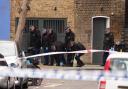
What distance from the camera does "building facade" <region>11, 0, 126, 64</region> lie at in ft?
94.8

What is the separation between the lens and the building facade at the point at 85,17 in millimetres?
28891

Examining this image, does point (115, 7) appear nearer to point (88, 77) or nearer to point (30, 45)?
point (30, 45)

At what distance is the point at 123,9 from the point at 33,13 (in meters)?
4.87

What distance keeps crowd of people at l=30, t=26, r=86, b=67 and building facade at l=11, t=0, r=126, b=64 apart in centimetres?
102

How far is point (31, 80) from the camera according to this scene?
741 inches

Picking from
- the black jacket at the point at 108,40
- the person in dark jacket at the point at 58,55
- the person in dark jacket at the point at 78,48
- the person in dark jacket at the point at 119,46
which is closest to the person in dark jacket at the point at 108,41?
the black jacket at the point at 108,40

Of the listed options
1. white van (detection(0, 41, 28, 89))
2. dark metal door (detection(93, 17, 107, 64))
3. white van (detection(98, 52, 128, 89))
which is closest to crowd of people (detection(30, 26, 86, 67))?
dark metal door (detection(93, 17, 107, 64))

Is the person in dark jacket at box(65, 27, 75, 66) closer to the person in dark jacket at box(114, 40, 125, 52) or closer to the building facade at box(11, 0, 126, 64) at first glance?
the building facade at box(11, 0, 126, 64)

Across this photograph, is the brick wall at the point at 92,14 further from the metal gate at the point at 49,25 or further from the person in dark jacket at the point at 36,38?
the person in dark jacket at the point at 36,38

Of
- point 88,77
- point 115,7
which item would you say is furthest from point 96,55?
point 88,77

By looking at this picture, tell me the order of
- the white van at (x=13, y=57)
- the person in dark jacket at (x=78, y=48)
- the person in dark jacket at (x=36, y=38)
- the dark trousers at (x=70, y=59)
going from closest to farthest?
the white van at (x=13, y=57)
the person in dark jacket at (x=78, y=48)
the dark trousers at (x=70, y=59)
the person in dark jacket at (x=36, y=38)

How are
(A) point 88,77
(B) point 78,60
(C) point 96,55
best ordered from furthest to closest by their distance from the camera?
(C) point 96,55 < (B) point 78,60 < (A) point 88,77

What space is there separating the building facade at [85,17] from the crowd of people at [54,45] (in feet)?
3.35

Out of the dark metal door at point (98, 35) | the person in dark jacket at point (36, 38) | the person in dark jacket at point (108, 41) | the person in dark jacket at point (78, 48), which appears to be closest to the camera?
the person in dark jacket at point (78, 48)
